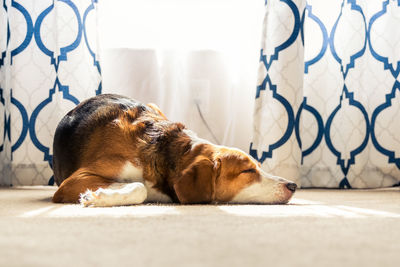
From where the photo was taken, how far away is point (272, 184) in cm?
184

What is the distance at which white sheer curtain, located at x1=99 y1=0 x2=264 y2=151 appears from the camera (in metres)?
2.90

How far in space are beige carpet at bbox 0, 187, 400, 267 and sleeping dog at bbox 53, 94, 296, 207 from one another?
225 mm

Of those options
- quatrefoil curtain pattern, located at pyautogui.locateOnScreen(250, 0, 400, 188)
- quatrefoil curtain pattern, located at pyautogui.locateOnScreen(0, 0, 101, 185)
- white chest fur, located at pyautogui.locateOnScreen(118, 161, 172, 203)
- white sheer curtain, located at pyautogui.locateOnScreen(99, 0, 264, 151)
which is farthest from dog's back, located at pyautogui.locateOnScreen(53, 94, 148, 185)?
quatrefoil curtain pattern, located at pyautogui.locateOnScreen(250, 0, 400, 188)

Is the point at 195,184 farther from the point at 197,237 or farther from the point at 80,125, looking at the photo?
the point at 197,237

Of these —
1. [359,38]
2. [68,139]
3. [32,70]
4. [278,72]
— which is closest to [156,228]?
[68,139]

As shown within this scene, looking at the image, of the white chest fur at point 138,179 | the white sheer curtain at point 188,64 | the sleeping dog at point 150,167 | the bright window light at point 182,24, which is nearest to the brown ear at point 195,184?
the sleeping dog at point 150,167

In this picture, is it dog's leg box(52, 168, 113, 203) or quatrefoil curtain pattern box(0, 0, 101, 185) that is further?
quatrefoil curtain pattern box(0, 0, 101, 185)

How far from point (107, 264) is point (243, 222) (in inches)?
21.9

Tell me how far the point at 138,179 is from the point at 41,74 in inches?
48.9

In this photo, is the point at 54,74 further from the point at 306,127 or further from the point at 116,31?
the point at 306,127

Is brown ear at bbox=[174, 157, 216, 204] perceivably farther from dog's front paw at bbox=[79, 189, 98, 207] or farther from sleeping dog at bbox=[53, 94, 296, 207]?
dog's front paw at bbox=[79, 189, 98, 207]

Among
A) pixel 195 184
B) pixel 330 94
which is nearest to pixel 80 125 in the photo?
pixel 195 184

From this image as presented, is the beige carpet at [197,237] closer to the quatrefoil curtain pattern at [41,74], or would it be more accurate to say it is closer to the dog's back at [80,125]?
the dog's back at [80,125]

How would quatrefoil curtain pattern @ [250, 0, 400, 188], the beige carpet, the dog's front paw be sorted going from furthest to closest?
quatrefoil curtain pattern @ [250, 0, 400, 188] → the dog's front paw → the beige carpet
